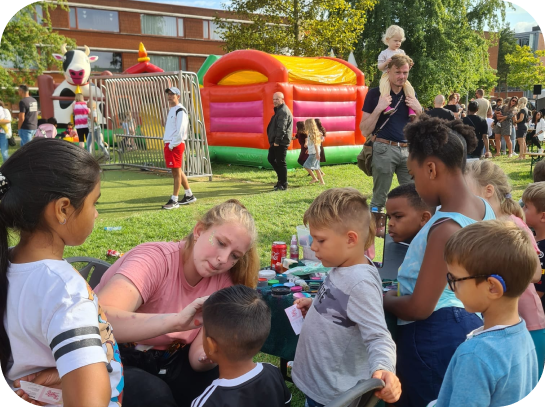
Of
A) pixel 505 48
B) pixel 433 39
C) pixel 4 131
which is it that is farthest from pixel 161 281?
pixel 505 48

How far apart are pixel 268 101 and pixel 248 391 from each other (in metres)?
10.9

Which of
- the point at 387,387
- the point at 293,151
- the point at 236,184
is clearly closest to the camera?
the point at 387,387

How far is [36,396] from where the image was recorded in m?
1.38

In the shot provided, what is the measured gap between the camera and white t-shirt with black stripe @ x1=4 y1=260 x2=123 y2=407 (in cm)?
124

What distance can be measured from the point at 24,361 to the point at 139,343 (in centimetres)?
92

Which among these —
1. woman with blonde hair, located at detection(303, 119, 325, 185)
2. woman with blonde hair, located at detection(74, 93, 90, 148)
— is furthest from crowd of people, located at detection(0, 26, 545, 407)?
woman with blonde hair, located at detection(74, 93, 90, 148)

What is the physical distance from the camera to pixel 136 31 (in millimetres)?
39781

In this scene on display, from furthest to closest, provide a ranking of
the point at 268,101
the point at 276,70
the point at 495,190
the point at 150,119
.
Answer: the point at 150,119 → the point at 268,101 → the point at 276,70 → the point at 495,190

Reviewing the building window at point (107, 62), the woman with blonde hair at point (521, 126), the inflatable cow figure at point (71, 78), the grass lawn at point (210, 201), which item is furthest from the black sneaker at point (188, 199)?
the building window at point (107, 62)

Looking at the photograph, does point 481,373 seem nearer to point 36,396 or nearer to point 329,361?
point 329,361

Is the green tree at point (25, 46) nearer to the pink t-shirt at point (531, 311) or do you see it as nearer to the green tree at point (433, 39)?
the green tree at point (433, 39)

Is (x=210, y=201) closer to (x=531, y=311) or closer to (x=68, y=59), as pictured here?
(x=531, y=311)

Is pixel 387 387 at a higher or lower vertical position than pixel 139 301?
lower

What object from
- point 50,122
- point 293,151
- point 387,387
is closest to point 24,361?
point 387,387
